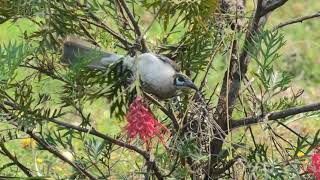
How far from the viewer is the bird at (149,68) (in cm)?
153

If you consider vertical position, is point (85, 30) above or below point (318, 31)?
below

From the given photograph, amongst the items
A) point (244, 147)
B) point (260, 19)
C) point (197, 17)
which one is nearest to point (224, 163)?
point (244, 147)

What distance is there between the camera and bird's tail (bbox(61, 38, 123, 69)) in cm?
152

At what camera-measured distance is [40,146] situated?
1.87 metres

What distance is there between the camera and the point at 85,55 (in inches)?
59.9

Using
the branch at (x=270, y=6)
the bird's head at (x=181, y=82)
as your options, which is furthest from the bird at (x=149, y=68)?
the branch at (x=270, y=6)

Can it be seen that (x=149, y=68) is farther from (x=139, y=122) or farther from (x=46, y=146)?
(x=46, y=146)

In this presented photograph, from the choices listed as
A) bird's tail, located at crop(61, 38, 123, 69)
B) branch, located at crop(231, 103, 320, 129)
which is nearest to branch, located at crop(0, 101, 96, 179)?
bird's tail, located at crop(61, 38, 123, 69)

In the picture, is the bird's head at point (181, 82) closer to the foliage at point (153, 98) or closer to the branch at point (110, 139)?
the foliage at point (153, 98)

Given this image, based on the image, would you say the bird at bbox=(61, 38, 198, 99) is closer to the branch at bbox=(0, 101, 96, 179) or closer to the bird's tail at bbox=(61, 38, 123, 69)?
the bird's tail at bbox=(61, 38, 123, 69)

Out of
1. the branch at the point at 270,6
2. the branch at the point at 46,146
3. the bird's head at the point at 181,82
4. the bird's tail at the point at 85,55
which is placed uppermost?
the branch at the point at 270,6

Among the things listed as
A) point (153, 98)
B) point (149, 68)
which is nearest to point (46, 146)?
point (153, 98)

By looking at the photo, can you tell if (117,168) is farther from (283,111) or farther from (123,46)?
(283,111)

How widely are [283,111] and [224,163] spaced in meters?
0.22
